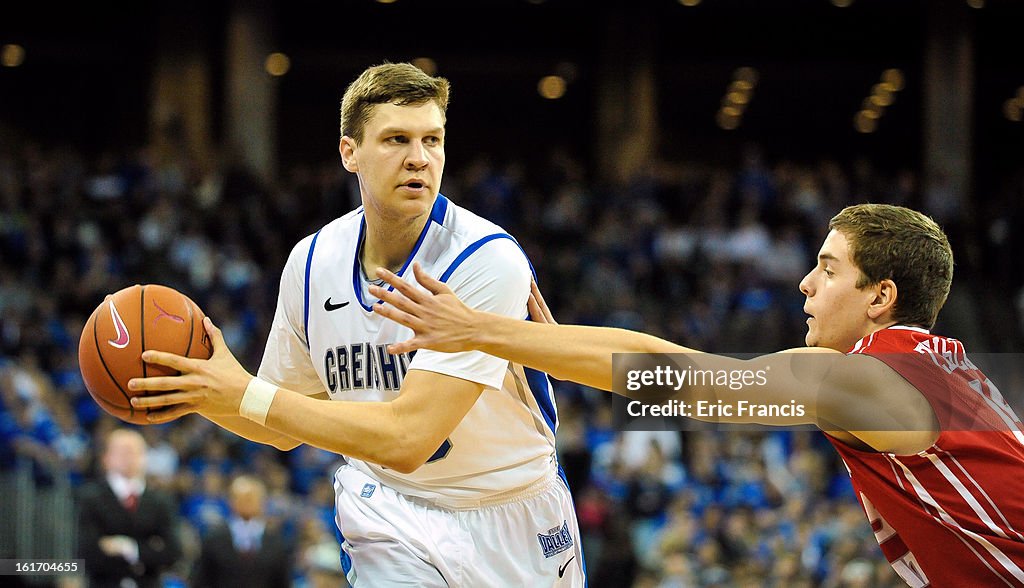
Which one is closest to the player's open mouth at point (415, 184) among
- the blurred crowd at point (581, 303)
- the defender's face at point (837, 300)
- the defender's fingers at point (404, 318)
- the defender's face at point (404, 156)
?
the defender's face at point (404, 156)

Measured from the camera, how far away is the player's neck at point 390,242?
15.0 feet

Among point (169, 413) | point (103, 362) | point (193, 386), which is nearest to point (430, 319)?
point (193, 386)

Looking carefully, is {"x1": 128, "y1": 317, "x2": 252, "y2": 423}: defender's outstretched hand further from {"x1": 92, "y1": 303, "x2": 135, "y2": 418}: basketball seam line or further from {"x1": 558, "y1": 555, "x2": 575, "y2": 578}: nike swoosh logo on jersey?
{"x1": 558, "y1": 555, "x2": 575, "y2": 578}: nike swoosh logo on jersey

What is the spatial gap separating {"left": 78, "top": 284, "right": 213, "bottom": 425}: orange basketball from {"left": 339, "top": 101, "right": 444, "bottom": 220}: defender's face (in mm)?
841

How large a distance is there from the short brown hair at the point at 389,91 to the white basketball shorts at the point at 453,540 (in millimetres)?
1368

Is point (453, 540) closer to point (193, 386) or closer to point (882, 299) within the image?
point (193, 386)

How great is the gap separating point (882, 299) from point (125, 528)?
648 cm

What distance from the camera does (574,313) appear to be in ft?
52.1

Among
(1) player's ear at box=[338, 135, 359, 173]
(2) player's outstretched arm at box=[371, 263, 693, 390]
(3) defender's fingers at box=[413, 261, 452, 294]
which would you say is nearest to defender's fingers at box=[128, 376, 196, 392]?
(2) player's outstretched arm at box=[371, 263, 693, 390]

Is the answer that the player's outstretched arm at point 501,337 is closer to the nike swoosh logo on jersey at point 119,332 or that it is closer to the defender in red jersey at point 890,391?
the defender in red jersey at point 890,391

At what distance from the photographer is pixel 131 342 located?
3867 mm

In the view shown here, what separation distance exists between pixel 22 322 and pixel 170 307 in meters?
11.1

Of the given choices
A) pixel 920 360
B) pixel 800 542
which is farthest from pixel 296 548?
pixel 920 360

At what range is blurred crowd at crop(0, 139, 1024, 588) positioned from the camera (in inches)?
453
